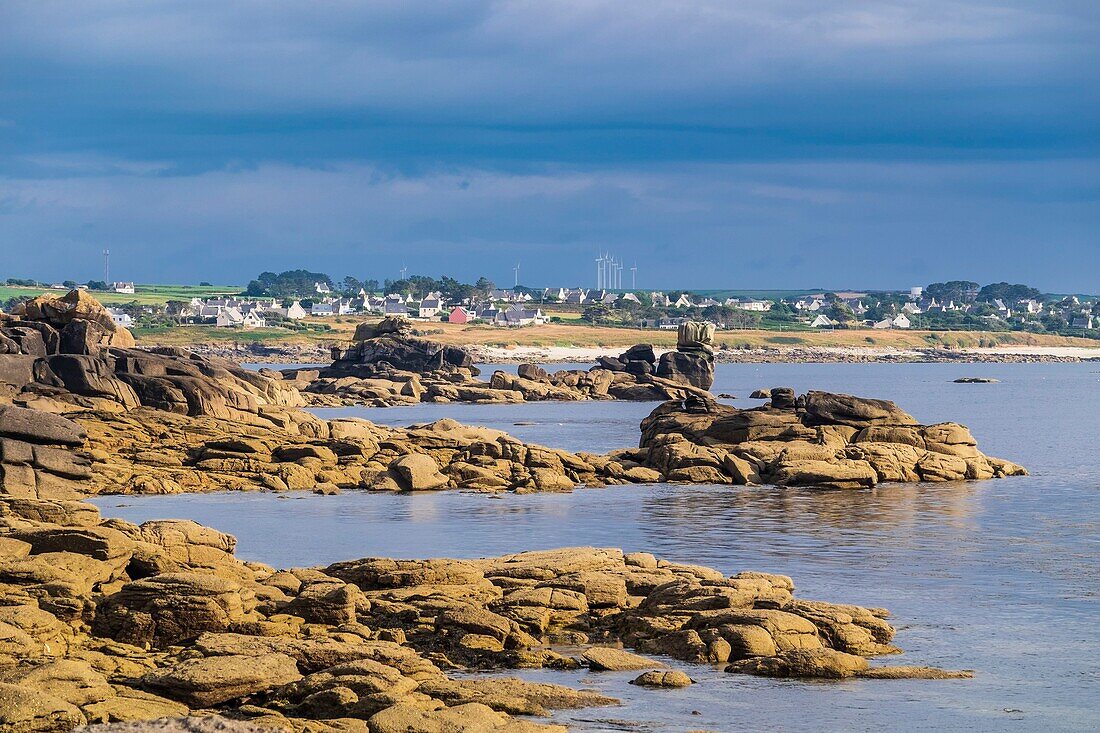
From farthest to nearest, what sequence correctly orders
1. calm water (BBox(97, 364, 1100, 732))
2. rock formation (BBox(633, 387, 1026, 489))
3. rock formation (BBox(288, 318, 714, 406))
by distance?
rock formation (BBox(288, 318, 714, 406)) < rock formation (BBox(633, 387, 1026, 489)) < calm water (BBox(97, 364, 1100, 732))

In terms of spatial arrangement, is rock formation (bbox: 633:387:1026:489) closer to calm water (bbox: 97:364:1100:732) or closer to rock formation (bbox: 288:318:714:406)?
calm water (bbox: 97:364:1100:732)

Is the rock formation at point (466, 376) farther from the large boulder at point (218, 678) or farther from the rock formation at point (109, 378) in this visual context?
the large boulder at point (218, 678)

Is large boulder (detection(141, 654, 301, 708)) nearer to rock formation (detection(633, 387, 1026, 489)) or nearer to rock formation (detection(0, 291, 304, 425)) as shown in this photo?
rock formation (detection(633, 387, 1026, 489))

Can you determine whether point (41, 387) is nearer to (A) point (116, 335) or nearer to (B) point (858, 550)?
(A) point (116, 335)

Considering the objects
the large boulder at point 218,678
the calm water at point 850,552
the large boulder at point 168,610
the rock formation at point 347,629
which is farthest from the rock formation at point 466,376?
the large boulder at point 218,678

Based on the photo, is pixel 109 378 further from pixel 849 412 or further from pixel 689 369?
pixel 689 369

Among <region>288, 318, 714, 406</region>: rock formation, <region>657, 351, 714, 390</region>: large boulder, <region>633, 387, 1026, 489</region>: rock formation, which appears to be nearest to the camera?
<region>633, 387, 1026, 489</region>: rock formation

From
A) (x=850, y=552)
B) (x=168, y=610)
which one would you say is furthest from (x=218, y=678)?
(x=850, y=552)

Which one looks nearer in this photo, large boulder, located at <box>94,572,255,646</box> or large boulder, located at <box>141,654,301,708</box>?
large boulder, located at <box>141,654,301,708</box>

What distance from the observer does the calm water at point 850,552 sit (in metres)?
20.5

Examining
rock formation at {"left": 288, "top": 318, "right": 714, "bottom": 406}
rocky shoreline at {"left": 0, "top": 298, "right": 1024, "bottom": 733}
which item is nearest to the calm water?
rocky shoreline at {"left": 0, "top": 298, "right": 1024, "bottom": 733}

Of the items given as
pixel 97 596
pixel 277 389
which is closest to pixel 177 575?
pixel 97 596

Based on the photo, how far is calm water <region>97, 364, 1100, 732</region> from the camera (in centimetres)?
2047

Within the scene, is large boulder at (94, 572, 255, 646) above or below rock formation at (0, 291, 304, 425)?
below
